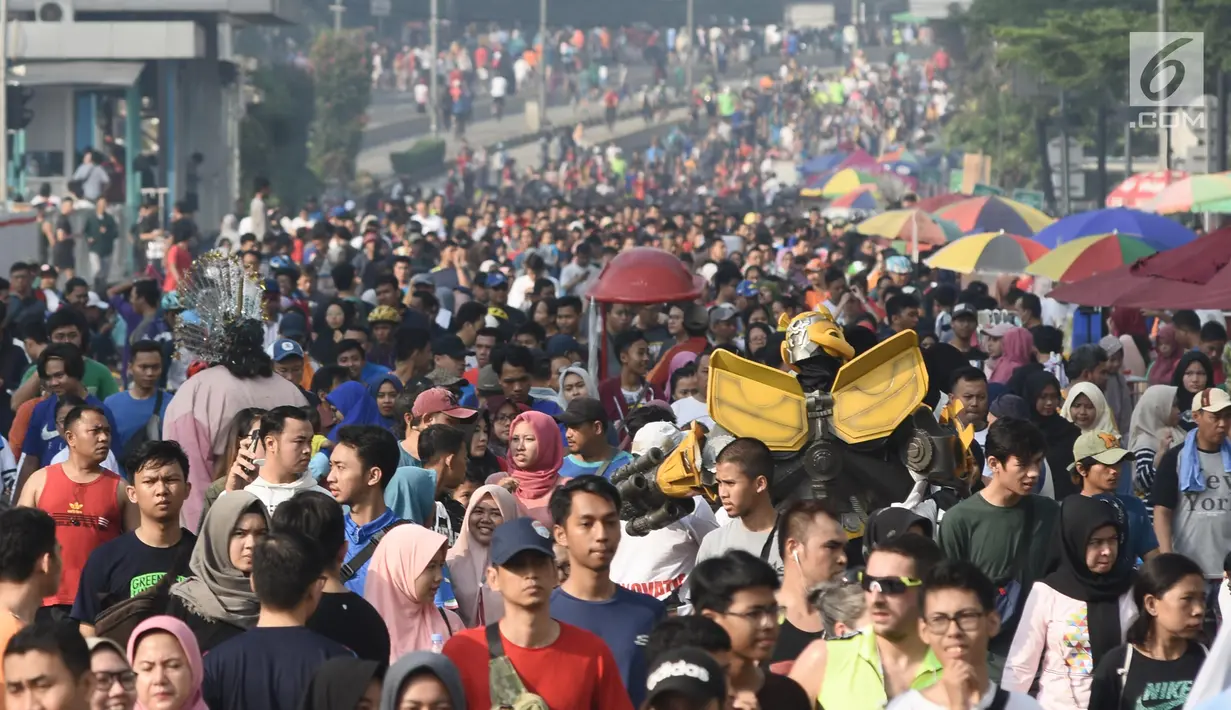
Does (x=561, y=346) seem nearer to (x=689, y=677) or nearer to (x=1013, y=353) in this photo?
(x=1013, y=353)

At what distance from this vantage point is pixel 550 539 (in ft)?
22.9

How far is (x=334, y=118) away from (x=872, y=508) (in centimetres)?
5066

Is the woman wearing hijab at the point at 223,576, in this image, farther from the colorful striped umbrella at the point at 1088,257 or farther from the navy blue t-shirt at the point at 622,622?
the colorful striped umbrella at the point at 1088,257

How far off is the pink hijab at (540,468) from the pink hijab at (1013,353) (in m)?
6.21

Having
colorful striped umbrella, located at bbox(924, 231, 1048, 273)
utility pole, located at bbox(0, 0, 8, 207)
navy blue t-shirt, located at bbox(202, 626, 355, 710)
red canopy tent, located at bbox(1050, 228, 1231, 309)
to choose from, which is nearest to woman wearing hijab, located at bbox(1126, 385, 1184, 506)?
red canopy tent, located at bbox(1050, 228, 1231, 309)

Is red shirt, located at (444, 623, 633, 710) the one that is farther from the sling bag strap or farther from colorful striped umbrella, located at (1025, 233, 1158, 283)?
colorful striped umbrella, located at (1025, 233, 1158, 283)

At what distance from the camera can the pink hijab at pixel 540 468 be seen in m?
9.68

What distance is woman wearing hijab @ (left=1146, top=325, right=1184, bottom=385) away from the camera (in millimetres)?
16513

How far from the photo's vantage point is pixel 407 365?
46.3 ft

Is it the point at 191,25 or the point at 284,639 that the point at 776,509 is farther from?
the point at 191,25

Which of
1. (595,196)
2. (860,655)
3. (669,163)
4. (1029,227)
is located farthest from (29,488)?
(669,163)

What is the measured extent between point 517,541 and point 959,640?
125cm

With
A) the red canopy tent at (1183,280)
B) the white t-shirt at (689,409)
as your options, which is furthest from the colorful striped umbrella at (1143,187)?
the white t-shirt at (689,409)

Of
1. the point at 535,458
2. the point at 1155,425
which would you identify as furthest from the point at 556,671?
the point at 1155,425
